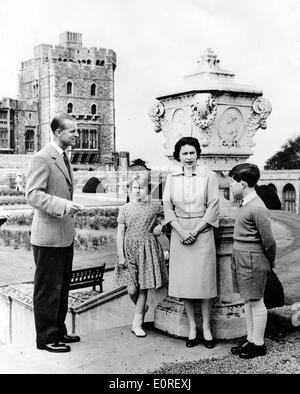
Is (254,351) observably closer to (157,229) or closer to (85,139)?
(157,229)

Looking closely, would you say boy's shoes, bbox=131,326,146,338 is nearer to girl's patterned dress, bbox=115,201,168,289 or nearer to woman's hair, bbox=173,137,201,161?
girl's patterned dress, bbox=115,201,168,289

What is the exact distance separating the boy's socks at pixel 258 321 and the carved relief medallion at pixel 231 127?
1.48 metres

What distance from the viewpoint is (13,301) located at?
797 cm

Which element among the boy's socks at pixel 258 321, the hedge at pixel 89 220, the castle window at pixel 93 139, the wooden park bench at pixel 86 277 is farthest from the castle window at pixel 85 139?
the boy's socks at pixel 258 321

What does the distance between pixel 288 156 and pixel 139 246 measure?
174 feet

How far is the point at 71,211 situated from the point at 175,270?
40.4 inches

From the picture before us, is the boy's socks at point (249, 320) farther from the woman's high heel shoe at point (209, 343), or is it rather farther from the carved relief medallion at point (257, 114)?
the carved relief medallion at point (257, 114)

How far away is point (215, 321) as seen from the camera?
4660 mm

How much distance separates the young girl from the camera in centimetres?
471

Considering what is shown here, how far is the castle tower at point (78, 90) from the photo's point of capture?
5250 centimetres

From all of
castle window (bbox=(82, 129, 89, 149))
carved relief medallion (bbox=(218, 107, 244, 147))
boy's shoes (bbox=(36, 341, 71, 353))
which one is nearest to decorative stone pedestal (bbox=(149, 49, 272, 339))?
carved relief medallion (bbox=(218, 107, 244, 147))

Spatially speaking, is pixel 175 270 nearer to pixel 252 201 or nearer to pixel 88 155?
pixel 252 201

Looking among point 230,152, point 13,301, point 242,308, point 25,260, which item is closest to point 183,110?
point 230,152

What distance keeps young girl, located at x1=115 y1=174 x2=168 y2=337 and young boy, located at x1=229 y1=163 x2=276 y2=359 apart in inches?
29.2
